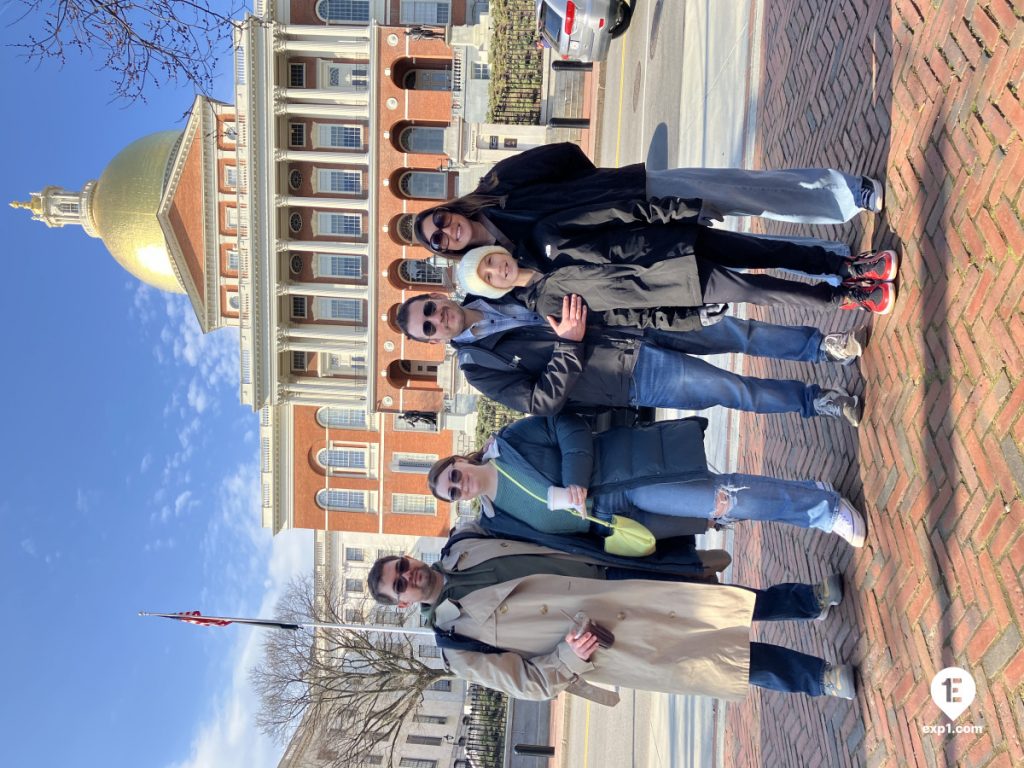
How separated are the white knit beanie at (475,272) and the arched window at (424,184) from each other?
22.2 meters

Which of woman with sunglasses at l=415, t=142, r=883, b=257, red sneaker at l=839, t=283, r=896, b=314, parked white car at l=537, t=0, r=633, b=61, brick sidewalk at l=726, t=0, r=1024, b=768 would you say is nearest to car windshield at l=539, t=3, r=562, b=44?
parked white car at l=537, t=0, r=633, b=61

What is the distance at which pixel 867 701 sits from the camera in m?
4.93

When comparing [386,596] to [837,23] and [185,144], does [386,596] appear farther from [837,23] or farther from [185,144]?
[185,144]

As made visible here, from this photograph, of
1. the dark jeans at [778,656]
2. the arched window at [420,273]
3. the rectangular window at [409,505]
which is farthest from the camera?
the rectangular window at [409,505]

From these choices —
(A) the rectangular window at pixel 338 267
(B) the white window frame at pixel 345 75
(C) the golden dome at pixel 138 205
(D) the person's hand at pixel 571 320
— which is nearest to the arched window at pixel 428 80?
(B) the white window frame at pixel 345 75

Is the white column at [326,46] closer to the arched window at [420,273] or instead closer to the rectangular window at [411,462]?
the arched window at [420,273]

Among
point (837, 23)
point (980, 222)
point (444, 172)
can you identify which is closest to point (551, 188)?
point (980, 222)

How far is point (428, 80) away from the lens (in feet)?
86.2

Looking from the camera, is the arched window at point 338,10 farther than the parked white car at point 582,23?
Yes

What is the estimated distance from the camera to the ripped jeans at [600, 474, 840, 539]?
4.89 meters

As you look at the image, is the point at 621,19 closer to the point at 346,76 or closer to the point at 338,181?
the point at 346,76

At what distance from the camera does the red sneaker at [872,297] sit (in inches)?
194

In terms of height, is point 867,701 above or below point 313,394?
above

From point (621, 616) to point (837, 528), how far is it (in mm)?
1787
